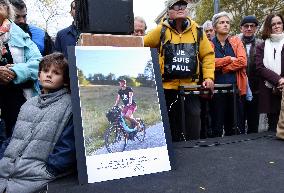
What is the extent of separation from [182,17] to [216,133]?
50.2 inches

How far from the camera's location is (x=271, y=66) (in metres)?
4.20

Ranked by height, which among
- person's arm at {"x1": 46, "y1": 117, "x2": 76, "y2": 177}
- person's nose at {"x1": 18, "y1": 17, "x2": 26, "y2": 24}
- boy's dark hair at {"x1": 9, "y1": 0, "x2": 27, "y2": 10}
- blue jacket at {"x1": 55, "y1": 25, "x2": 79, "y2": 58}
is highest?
boy's dark hair at {"x1": 9, "y1": 0, "x2": 27, "y2": 10}

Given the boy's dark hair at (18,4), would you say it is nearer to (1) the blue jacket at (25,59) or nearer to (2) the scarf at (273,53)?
(1) the blue jacket at (25,59)

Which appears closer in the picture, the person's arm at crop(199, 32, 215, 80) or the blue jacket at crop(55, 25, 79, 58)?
the person's arm at crop(199, 32, 215, 80)

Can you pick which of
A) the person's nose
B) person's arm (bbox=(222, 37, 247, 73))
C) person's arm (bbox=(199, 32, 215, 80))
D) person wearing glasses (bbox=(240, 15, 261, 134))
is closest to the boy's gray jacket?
the person's nose

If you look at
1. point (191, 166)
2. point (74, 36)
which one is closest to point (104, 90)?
point (191, 166)

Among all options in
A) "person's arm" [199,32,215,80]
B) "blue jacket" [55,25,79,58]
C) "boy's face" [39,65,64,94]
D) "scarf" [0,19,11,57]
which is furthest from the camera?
"blue jacket" [55,25,79,58]

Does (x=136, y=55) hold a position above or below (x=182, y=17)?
below

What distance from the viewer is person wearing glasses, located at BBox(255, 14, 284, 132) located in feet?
13.6

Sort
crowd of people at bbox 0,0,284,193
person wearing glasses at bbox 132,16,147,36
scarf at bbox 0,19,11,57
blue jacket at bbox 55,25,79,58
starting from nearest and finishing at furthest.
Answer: crowd of people at bbox 0,0,284,193
scarf at bbox 0,19,11,57
blue jacket at bbox 55,25,79,58
person wearing glasses at bbox 132,16,147,36

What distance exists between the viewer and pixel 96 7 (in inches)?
113

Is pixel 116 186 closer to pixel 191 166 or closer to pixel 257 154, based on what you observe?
pixel 191 166

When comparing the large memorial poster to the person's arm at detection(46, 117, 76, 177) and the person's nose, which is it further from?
the person's nose

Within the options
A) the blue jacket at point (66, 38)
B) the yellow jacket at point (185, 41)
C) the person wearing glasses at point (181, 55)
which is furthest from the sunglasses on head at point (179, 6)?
the blue jacket at point (66, 38)
